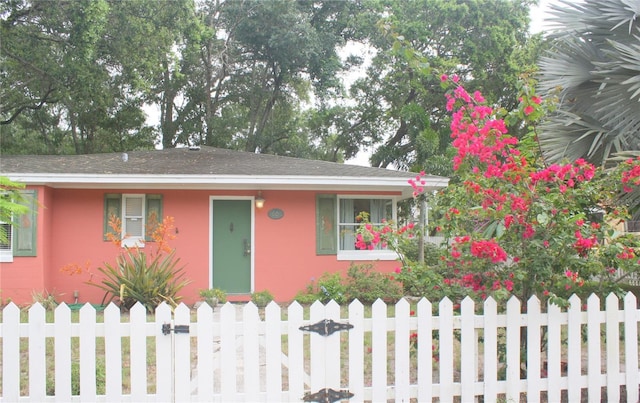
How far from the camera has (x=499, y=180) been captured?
3584 millimetres

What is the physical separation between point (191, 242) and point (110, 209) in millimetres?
1698

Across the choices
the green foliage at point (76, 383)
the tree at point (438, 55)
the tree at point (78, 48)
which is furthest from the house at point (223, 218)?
the tree at point (438, 55)

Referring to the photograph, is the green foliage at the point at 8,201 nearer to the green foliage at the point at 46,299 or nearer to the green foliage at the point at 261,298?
the green foliage at the point at 46,299

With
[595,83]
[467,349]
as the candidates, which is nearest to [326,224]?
[595,83]

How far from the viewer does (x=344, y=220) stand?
33.2ft

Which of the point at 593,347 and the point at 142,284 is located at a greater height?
the point at 593,347

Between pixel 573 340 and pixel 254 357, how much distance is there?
2346 mm

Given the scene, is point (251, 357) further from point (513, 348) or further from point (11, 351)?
point (513, 348)

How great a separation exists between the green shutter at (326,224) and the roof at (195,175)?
373 mm

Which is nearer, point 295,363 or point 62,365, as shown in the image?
point 62,365

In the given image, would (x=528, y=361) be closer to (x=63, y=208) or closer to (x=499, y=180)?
(x=499, y=180)

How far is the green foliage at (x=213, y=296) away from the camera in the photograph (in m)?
8.91

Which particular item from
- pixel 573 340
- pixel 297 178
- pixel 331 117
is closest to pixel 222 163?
pixel 297 178

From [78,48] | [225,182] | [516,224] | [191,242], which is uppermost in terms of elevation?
[78,48]
